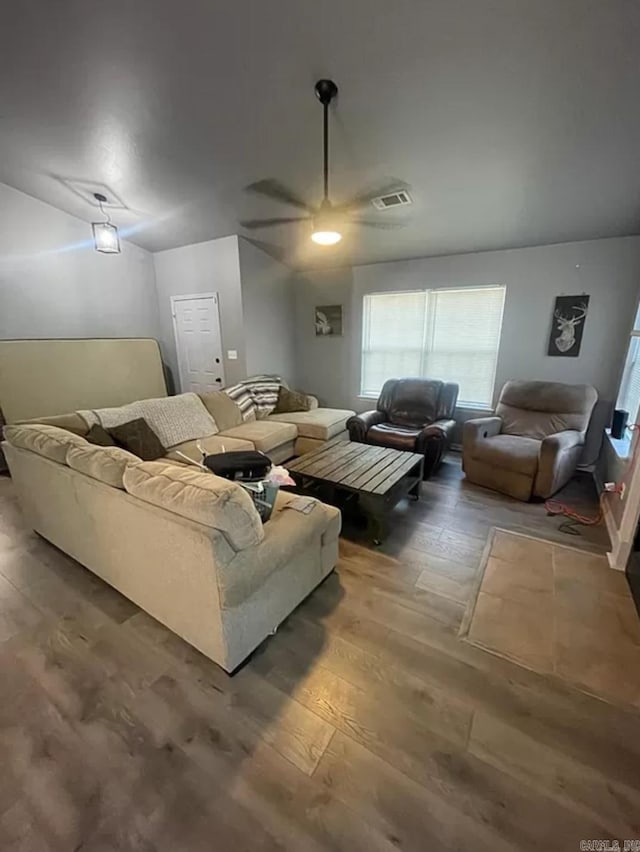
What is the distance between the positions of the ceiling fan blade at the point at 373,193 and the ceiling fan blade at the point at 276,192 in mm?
503

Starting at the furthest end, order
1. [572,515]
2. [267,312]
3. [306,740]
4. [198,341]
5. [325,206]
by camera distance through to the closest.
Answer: [198,341], [267,312], [572,515], [325,206], [306,740]

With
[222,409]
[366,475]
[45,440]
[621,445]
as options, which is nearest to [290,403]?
[222,409]

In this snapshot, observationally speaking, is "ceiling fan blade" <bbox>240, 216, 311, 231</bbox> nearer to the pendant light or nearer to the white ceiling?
the white ceiling

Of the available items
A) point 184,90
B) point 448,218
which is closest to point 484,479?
point 448,218

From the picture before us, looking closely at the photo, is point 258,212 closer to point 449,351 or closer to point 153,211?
point 153,211

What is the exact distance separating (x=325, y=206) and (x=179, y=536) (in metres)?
2.20

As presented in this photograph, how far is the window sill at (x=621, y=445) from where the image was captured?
8.99ft


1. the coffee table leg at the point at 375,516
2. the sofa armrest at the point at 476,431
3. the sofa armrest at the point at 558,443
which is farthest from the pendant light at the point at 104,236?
the sofa armrest at the point at 558,443

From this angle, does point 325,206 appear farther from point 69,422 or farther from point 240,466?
point 69,422

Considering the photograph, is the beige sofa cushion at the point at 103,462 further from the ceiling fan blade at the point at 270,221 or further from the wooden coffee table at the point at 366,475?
the ceiling fan blade at the point at 270,221

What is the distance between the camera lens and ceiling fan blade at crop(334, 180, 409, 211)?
2976 millimetres

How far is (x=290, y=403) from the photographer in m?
4.60

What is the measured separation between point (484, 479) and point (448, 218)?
8.31 ft

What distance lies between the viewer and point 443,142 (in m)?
2.45
